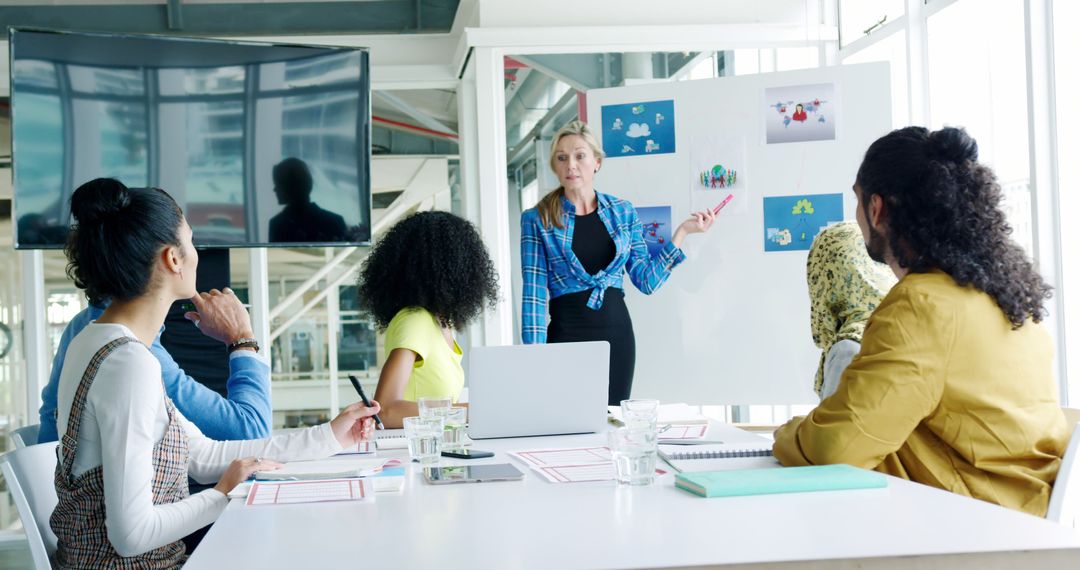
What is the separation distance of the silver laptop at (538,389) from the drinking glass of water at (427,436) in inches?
11.3

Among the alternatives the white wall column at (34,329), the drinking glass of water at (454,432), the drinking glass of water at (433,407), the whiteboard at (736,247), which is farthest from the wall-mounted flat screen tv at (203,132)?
the white wall column at (34,329)

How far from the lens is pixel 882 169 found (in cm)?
199

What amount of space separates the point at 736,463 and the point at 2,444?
16.7ft

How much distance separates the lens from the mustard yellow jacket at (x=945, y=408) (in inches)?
68.2

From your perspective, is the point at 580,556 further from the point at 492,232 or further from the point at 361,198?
the point at 492,232

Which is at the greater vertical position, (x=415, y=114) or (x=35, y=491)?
(x=415, y=114)

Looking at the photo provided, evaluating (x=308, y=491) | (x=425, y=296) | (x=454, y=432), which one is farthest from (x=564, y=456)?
(x=425, y=296)

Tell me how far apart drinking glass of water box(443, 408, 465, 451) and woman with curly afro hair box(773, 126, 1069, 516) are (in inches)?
25.3

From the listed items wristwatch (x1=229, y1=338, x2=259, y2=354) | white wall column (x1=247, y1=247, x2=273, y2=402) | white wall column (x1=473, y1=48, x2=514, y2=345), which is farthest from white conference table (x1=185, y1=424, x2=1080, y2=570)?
white wall column (x1=247, y1=247, x2=273, y2=402)

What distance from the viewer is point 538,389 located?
7.42 feet

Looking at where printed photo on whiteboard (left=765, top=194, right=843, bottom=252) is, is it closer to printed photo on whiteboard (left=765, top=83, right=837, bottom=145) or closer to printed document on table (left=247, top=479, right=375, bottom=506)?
printed photo on whiteboard (left=765, top=83, right=837, bottom=145)

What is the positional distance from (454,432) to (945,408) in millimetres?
952

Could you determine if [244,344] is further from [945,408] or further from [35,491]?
[945,408]

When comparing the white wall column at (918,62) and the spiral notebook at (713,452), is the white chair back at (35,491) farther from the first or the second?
the white wall column at (918,62)
